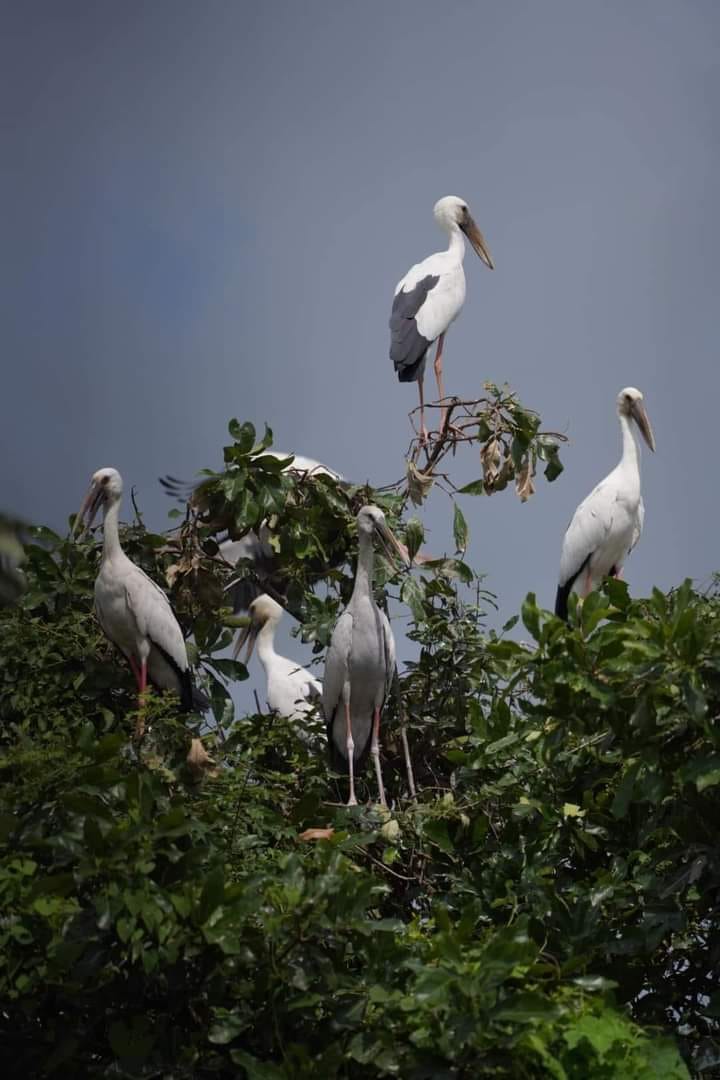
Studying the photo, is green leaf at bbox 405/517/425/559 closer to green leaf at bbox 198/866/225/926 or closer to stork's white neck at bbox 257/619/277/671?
stork's white neck at bbox 257/619/277/671

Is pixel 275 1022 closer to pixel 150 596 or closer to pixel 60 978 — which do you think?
pixel 60 978

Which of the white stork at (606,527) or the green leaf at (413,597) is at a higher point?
the white stork at (606,527)

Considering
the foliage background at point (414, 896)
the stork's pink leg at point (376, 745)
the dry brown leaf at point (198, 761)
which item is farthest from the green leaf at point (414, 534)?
the dry brown leaf at point (198, 761)

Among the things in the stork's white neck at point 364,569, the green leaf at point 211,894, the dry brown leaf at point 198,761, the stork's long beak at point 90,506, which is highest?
the stork's long beak at point 90,506

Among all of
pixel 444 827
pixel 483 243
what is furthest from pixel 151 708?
pixel 483 243

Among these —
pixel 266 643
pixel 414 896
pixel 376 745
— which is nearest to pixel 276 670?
pixel 266 643

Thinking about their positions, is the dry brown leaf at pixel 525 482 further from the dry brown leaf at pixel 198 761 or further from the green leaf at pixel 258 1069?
the green leaf at pixel 258 1069

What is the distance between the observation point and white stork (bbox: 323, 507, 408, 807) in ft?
25.0

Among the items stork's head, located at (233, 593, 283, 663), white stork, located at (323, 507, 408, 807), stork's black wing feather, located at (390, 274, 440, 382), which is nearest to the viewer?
A: white stork, located at (323, 507, 408, 807)

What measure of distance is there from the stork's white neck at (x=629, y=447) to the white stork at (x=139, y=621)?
8.40ft

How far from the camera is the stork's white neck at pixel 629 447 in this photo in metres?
8.96

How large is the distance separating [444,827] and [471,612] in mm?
1533

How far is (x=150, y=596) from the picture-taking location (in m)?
7.86

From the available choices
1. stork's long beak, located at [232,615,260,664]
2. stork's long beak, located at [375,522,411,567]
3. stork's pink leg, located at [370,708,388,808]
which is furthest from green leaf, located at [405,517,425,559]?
stork's long beak, located at [232,615,260,664]
